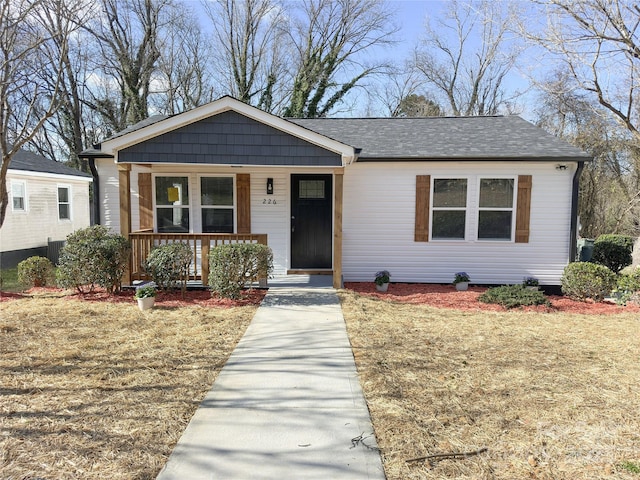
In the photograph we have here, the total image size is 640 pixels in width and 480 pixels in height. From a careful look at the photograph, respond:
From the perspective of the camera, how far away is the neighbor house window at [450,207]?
8.82 m

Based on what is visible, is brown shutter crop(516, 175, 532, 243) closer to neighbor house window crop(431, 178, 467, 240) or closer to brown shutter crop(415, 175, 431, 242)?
neighbor house window crop(431, 178, 467, 240)

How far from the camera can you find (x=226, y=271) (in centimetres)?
696

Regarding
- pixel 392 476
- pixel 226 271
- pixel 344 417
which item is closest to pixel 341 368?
pixel 344 417

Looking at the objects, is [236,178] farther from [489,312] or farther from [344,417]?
[344,417]

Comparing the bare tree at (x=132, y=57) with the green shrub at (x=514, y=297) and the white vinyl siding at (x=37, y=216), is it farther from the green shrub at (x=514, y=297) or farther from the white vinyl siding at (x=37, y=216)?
the green shrub at (x=514, y=297)

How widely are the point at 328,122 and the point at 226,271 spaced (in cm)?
594

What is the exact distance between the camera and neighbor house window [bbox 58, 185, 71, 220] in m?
15.7

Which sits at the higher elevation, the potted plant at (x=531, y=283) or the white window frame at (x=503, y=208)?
the white window frame at (x=503, y=208)

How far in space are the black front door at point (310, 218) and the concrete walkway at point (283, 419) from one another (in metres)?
3.92

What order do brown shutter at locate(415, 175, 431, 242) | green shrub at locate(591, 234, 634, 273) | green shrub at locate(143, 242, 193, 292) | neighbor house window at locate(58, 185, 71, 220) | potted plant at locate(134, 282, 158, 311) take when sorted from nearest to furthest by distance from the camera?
potted plant at locate(134, 282, 158, 311) → green shrub at locate(143, 242, 193, 292) → brown shutter at locate(415, 175, 431, 242) → green shrub at locate(591, 234, 634, 273) → neighbor house window at locate(58, 185, 71, 220)

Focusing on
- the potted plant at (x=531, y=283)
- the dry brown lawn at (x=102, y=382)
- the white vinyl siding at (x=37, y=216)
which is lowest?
the dry brown lawn at (x=102, y=382)

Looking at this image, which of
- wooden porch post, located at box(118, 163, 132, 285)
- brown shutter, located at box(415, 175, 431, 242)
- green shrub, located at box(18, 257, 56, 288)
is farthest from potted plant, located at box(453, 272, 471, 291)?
green shrub, located at box(18, 257, 56, 288)

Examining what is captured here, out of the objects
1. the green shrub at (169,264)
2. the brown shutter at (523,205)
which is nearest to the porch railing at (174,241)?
the green shrub at (169,264)

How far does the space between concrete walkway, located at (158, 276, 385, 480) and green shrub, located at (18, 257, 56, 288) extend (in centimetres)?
555
